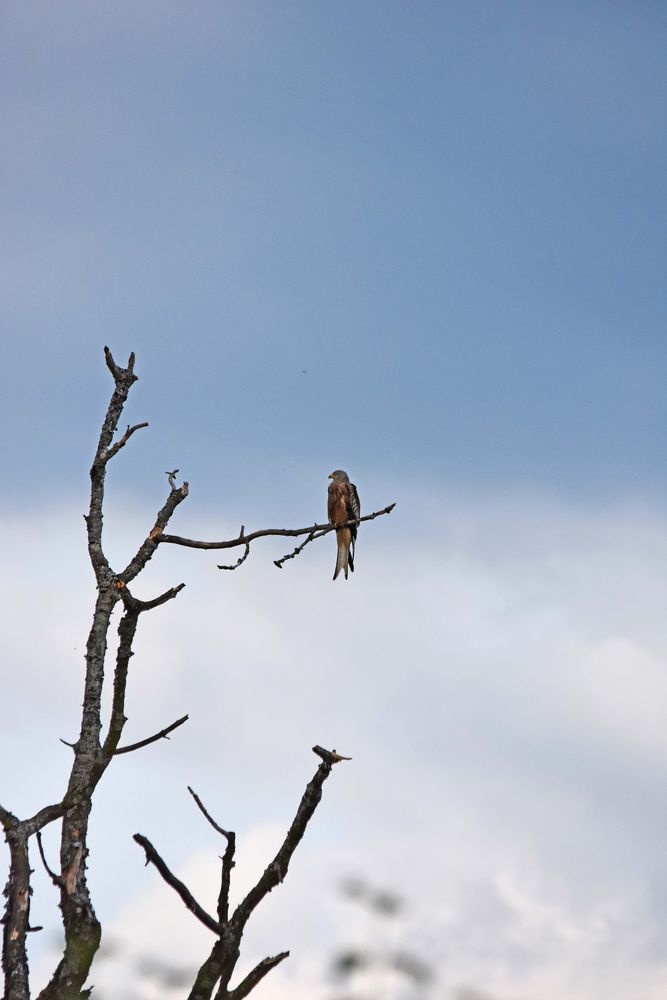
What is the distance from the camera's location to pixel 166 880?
22.1 feet

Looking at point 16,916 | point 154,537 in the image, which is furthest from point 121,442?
point 16,916

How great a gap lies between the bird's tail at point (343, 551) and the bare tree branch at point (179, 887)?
9641 mm

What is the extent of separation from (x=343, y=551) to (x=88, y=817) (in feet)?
25.1

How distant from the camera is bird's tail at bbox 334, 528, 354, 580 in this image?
643 inches

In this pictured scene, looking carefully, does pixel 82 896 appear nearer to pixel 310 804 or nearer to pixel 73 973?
pixel 73 973

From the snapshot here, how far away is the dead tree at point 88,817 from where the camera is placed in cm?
678

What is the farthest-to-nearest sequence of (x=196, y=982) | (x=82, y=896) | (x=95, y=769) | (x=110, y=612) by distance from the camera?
(x=110, y=612) → (x=95, y=769) → (x=82, y=896) → (x=196, y=982)

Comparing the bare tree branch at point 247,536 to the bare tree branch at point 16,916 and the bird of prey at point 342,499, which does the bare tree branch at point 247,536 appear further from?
the bird of prey at point 342,499

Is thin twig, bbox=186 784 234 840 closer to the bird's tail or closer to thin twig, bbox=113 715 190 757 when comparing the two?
thin twig, bbox=113 715 190 757

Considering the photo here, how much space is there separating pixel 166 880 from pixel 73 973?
6.31ft

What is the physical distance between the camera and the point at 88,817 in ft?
30.6

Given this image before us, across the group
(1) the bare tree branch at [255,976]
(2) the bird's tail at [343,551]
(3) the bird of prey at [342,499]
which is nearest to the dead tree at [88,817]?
(1) the bare tree branch at [255,976]

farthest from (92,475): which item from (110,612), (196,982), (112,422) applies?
→ (196,982)

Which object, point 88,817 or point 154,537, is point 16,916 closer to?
point 88,817
